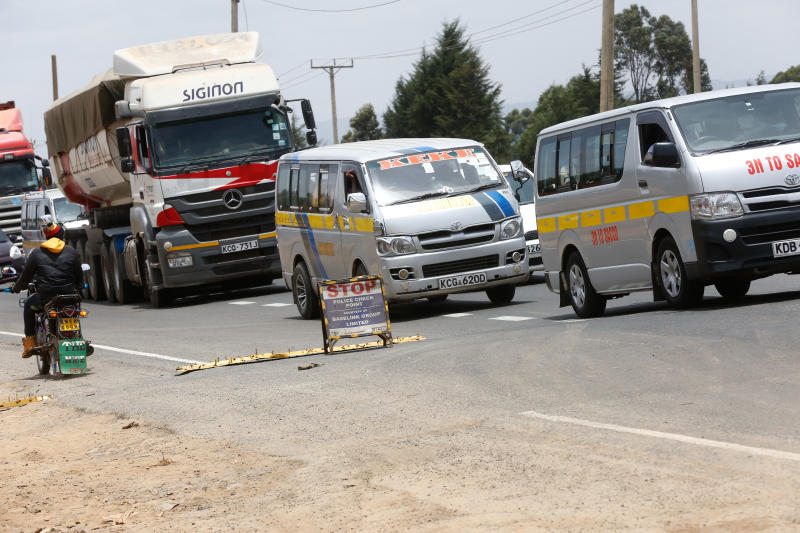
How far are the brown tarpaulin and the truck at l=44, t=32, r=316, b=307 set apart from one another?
1.7 inches

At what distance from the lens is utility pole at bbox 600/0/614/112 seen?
32.6 m

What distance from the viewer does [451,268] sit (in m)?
19.1

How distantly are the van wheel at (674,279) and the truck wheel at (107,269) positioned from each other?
54.0 ft

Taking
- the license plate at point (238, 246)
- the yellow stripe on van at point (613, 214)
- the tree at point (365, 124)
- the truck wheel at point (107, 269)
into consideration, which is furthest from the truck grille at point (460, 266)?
the tree at point (365, 124)

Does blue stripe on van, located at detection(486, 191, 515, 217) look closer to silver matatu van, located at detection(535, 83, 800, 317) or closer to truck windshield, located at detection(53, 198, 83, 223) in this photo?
silver matatu van, located at detection(535, 83, 800, 317)

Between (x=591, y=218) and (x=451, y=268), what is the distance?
293 cm

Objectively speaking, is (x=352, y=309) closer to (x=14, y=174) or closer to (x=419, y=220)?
(x=419, y=220)

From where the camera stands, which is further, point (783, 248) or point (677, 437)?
point (783, 248)

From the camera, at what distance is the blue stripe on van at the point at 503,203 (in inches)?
768

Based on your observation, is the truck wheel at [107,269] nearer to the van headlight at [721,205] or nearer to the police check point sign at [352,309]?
the police check point sign at [352,309]

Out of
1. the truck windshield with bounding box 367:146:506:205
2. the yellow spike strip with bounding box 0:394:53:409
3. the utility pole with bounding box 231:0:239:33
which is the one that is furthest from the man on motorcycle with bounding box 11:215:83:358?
the utility pole with bounding box 231:0:239:33

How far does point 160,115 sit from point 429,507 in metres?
19.1

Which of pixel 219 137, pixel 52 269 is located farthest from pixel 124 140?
pixel 52 269

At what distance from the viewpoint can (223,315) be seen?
2389 cm
